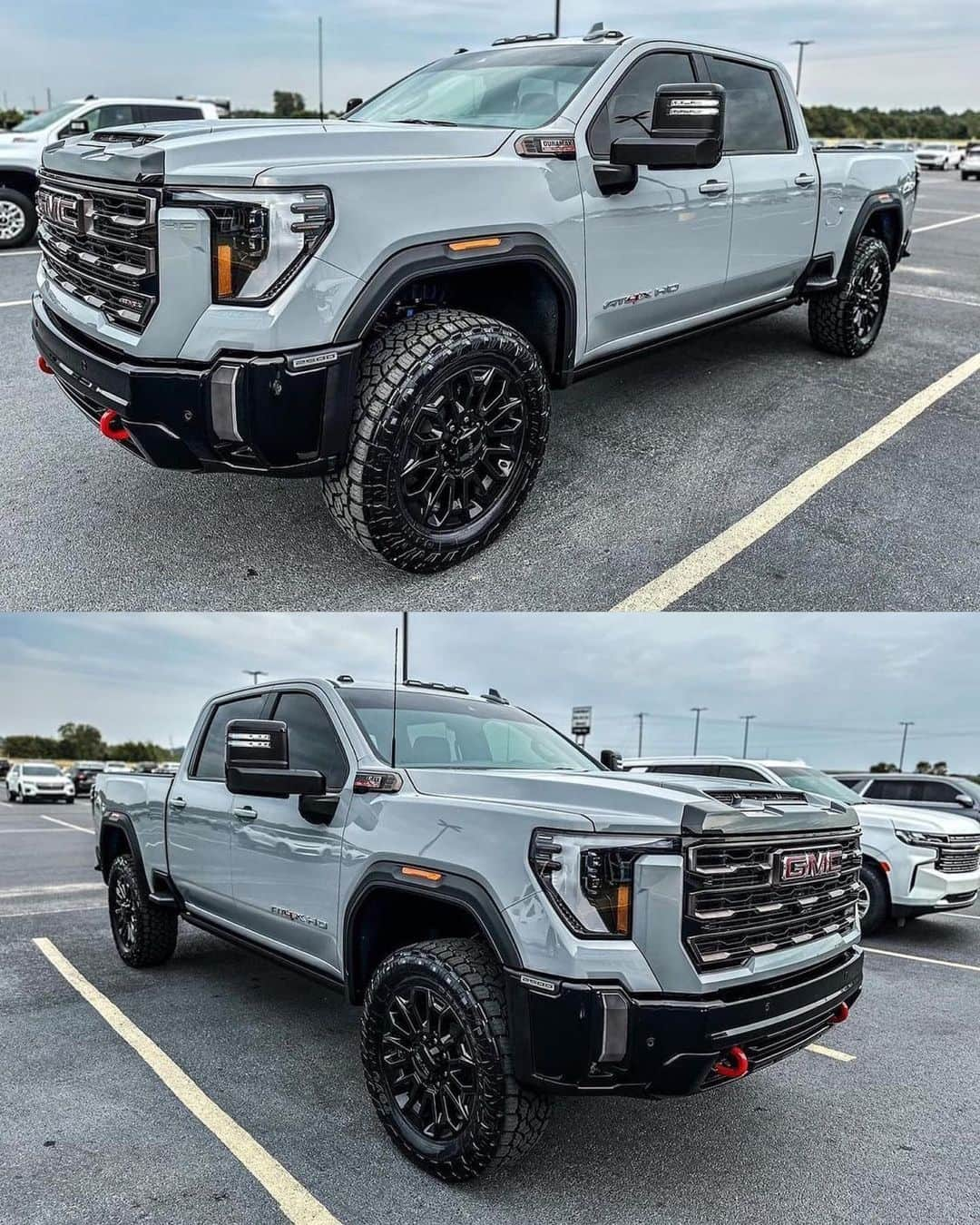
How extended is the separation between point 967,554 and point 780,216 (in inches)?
108

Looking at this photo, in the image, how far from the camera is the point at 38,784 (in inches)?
976

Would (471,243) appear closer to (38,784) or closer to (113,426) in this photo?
(113,426)

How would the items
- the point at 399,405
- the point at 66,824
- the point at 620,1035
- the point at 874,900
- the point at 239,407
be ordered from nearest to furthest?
the point at 620,1035, the point at 239,407, the point at 399,405, the point at 874,900, the point at 66,824

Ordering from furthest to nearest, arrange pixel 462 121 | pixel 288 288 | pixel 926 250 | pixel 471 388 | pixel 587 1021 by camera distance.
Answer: pixel 926 250 → pixel 462 121 → pixel 471 388 → pixel 288 288 → pixel 587 1021

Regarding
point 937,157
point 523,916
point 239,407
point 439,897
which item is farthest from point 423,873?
point 937,157

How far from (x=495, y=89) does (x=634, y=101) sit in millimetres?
738

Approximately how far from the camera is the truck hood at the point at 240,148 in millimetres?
3539

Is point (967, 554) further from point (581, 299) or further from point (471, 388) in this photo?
point (471, 388)

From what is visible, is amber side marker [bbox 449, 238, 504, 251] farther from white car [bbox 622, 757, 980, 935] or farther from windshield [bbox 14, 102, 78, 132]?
windshield [bbox 14, 102, 78, 132]

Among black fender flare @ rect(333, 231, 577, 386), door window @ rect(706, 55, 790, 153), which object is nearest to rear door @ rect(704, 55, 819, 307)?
door window @ rect(706, 55, 790, 153)

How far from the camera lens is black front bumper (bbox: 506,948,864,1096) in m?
2.60

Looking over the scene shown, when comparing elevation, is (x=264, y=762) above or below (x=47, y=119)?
below

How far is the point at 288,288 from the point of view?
3521 millimetres

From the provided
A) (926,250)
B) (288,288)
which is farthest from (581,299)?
(926,250)
